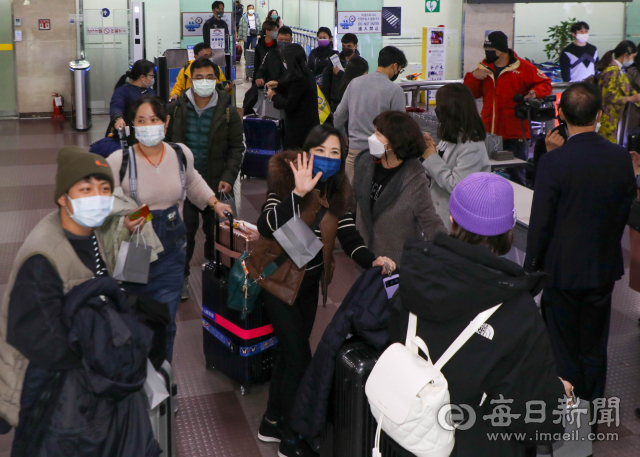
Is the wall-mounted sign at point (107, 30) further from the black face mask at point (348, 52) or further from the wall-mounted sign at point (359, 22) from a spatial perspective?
the black face mask at point (348, 52)

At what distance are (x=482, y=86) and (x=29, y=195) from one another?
205 inches

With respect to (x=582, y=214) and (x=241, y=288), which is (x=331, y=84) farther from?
(x=582, y=214)

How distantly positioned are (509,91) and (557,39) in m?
8.13

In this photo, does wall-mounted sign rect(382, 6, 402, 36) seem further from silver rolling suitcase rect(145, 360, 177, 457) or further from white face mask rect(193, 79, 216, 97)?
silver rolling suitcase rect(145, 360, 177, 457)

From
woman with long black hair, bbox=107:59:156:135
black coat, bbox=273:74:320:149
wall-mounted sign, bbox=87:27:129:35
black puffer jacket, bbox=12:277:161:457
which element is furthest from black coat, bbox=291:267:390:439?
wall-mounted sign, bbox=87:27:129:35

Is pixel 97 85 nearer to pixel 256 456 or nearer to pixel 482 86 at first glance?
pixel 482 86

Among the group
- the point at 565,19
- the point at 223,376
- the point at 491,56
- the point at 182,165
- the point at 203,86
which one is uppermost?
the point at 565,19

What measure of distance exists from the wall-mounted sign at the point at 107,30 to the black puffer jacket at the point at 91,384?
12583 millimetres

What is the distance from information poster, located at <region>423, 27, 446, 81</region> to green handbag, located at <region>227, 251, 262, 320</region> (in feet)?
33.6

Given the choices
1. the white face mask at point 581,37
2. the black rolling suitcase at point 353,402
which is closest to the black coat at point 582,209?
the black rolling suitcase at point 353,402

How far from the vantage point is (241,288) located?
11.4 feet

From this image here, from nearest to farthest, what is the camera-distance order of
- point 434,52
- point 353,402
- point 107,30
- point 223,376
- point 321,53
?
point 353,402, point 223,376, point 321,53, point 434,52, point 107,30

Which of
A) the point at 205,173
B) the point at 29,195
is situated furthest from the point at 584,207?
the point at 29,195

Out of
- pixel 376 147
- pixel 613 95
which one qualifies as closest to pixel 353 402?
pixel 376 147
